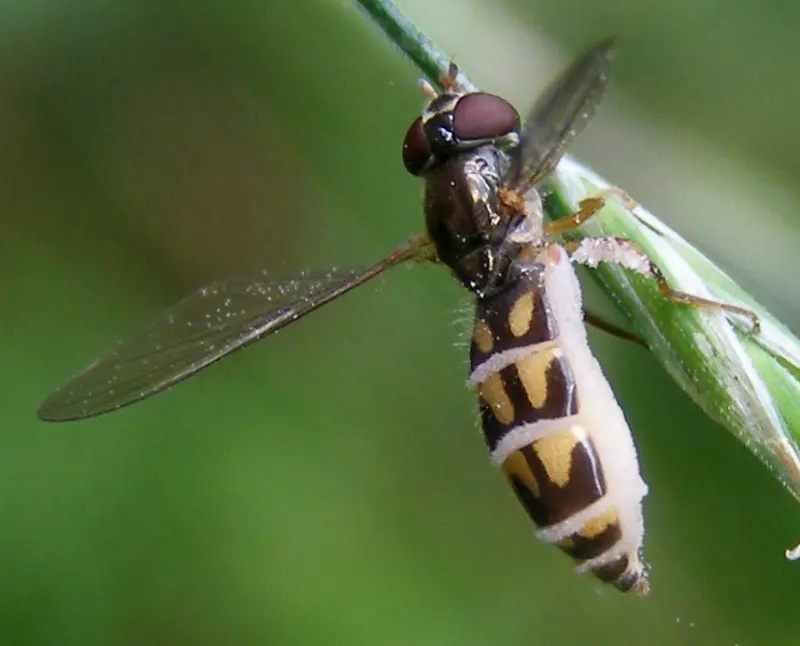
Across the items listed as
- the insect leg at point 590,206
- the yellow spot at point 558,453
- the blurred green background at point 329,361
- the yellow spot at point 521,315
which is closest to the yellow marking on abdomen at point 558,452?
the yellow spot at point 558,453

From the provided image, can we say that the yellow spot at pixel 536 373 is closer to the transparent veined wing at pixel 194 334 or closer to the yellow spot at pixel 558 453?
the yellow spot at pixel 558 453

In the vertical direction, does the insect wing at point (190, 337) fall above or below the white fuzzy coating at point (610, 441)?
above

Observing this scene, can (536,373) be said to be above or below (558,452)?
above

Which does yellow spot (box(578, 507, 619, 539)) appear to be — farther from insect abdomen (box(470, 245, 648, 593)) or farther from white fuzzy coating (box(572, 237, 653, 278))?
white fuzzy coating (box(572, 237, 653, 278))

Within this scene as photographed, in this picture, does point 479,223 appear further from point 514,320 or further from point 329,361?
point 329,361

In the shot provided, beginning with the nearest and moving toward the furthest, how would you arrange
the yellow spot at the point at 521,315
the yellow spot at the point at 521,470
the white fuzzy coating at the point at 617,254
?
the white fuzzy coating at the point at 617,254
the yellow spot at the point at 521,470
the yellow spot at the point at 521,315

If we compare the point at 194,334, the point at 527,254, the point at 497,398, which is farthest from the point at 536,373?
the point at 194,334

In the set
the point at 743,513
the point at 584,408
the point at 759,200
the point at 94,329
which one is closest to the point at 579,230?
the point at 584,408
